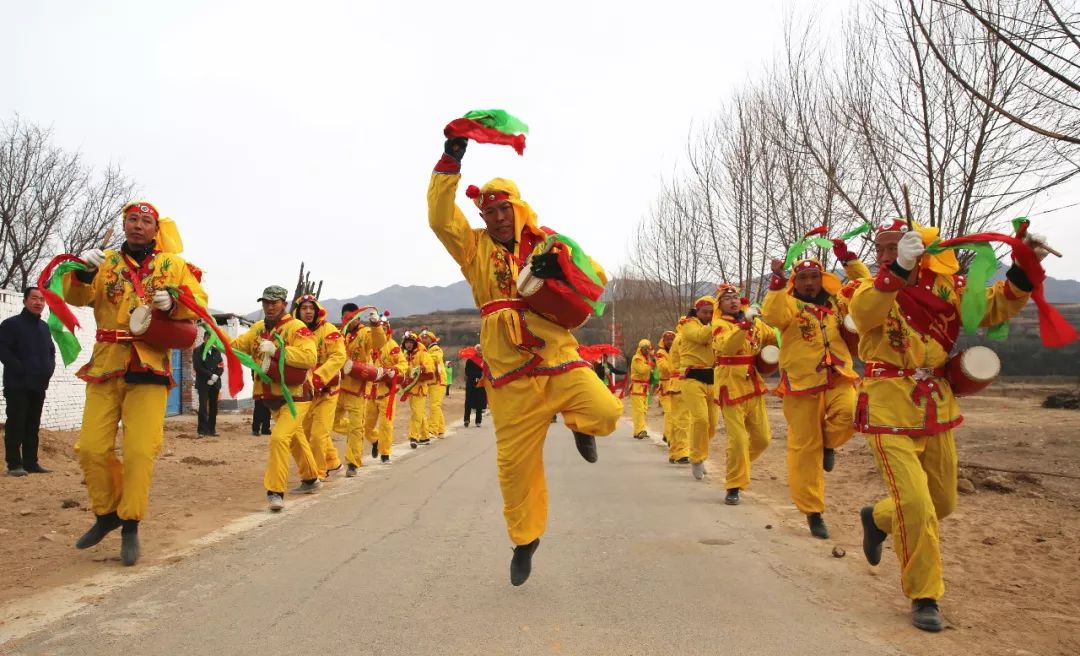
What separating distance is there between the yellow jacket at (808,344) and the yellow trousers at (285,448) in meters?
4.75

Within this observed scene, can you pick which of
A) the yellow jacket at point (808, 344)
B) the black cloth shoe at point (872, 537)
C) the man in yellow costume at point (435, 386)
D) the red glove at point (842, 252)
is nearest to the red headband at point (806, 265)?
the yellow jacket at point (808, 344)

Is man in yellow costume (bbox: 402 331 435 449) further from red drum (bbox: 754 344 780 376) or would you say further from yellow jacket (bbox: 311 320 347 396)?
red drum (bbox: 754 344 780 376)

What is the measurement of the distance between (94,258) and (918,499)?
5428mm

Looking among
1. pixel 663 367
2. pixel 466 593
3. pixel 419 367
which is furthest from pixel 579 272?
pixel 663 367

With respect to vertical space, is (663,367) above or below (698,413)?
above

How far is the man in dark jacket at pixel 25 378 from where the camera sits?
→ 913 centimetres

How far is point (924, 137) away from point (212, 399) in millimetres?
13026

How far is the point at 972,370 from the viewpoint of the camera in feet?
14.7

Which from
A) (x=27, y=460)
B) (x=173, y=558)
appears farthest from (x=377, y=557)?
(x=27, y=460)

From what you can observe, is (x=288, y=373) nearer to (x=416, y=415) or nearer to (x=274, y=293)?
(x=274, y=293)

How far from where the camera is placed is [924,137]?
32.0ft

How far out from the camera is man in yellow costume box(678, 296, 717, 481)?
9.79m

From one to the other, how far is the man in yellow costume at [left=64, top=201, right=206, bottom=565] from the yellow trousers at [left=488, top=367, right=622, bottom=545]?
2543 mm

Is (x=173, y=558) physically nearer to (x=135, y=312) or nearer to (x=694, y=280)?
(x=135, y=312)
